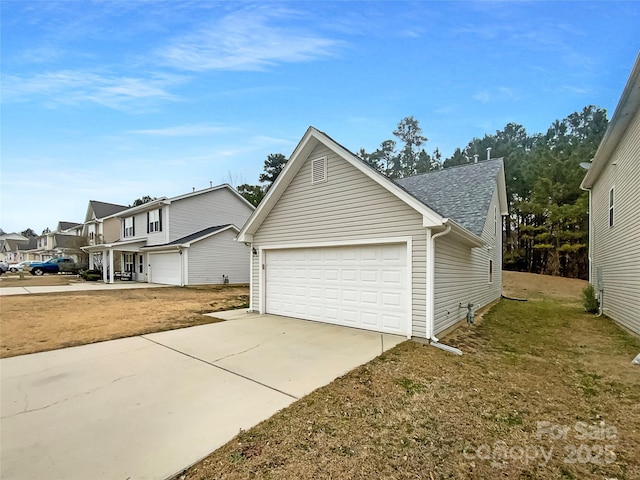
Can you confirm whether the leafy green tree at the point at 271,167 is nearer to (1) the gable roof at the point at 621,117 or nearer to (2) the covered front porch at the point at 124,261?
(2) the covered front porch at the point at 124,261

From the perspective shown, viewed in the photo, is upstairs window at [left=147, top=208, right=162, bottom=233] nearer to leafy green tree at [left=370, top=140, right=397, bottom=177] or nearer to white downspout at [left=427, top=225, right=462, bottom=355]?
white downspout at [left=427, top=225, right=462, bottom=355]

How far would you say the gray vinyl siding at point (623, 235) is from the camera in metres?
7.25

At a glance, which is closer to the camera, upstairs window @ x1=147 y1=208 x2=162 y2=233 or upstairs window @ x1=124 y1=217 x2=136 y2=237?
upstairs window @ x1=147 y1=208 x2=162 y2=233

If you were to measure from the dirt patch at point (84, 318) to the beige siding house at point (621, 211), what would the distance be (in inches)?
440

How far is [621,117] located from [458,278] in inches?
215

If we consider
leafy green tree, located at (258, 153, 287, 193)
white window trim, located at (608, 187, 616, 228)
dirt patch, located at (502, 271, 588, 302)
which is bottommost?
dirt patch, located at (502, 271, 588, 302)

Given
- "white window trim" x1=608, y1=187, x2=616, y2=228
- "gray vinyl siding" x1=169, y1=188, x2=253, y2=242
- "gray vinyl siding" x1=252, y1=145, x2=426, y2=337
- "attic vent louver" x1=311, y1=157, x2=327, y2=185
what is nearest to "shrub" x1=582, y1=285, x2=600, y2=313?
"white window trim" x1=608, y1=187, x2=616, y2=228

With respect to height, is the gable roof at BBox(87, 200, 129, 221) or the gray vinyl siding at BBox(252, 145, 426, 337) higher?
the gable roof at BBox(87, 200, 129, 221)

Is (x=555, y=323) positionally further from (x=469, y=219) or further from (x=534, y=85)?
(x=534, y=85)

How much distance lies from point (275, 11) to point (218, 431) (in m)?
10.9

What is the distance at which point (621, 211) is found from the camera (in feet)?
28.1

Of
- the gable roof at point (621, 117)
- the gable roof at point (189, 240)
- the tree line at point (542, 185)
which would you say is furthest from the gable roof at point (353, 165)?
the tree line at point (542, 185)

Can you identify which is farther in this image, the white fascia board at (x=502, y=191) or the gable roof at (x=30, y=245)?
the gable roof at (x=30, y=245)

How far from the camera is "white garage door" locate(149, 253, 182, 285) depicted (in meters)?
20.0
